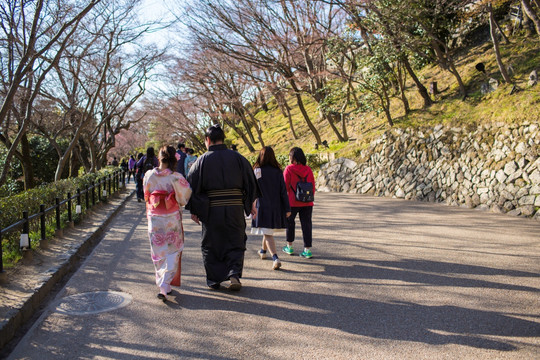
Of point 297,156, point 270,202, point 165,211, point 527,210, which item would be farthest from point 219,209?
point 527,210

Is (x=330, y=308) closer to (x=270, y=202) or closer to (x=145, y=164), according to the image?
(x=270, y=202)

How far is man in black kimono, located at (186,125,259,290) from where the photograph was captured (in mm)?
5086

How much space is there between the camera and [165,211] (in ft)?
16.4

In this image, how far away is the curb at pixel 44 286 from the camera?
390 cm

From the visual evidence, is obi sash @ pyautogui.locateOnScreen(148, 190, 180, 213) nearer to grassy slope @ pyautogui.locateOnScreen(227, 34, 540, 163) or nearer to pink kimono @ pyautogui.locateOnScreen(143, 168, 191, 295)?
pink kimono @ pyautogui.locateOnScreen(143, 168, 191, 295)

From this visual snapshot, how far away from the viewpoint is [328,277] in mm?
5559

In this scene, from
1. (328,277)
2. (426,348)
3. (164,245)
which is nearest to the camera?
(426,348)

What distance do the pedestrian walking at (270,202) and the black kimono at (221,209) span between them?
897mm

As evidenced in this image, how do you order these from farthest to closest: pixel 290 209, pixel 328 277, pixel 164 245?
pixel 290 209 < pixel 328 277 < pixel 164 245

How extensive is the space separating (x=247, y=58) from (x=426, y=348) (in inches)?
607

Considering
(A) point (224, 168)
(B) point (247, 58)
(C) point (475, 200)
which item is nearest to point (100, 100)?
(B) point (247, 58)

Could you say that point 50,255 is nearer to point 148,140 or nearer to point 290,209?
point 290,209

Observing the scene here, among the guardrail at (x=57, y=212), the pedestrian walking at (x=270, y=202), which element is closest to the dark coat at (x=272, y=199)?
the pedestrian walking at (x=270, y=202)

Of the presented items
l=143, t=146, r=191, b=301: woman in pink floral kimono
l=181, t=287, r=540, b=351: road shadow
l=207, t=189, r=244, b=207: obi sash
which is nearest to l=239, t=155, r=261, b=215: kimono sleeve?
l=207, t=189, r=244, b=207: obi sash
